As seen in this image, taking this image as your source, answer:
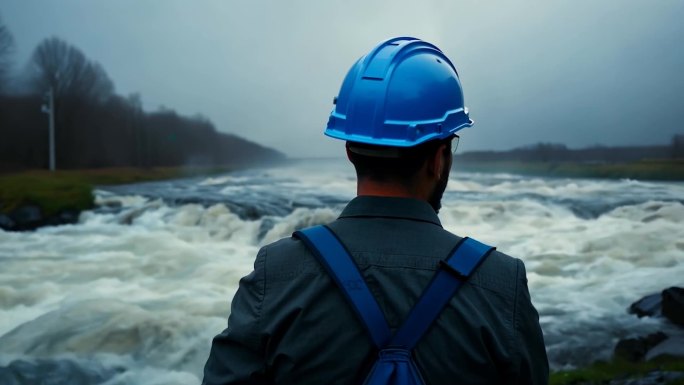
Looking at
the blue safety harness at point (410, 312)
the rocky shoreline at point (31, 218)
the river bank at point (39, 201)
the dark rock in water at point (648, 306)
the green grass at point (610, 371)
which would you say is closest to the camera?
the blue safety harness at point (410, 312)

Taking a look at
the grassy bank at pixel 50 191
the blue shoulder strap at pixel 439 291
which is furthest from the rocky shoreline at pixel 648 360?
the grassy bank at pixel 50 191

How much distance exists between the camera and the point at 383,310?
45.3 inches

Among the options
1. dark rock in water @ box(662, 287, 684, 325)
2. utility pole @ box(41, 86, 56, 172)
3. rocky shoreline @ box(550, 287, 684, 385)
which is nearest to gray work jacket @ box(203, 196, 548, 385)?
rocky shoreline @ box(550, 287, 684, 385)

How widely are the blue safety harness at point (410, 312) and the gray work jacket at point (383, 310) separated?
0.07 feet

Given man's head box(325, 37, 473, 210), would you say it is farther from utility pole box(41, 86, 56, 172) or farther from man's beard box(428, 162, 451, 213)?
utility pole box(41, 86, 56, 172)

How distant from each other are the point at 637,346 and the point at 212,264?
20.2 ft

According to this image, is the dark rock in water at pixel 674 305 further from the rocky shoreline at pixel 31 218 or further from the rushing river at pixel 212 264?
the rocky shoreline at pixel 31 218

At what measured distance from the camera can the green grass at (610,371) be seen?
4316mm

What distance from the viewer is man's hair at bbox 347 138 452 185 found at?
1.33 meters

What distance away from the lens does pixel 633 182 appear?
992cm

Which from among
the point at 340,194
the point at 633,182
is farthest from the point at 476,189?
the point at 633,182

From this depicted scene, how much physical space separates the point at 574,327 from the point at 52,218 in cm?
1184

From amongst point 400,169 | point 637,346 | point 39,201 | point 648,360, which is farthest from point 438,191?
point 39,201

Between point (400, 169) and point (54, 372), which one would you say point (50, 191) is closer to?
point (54, 372)
